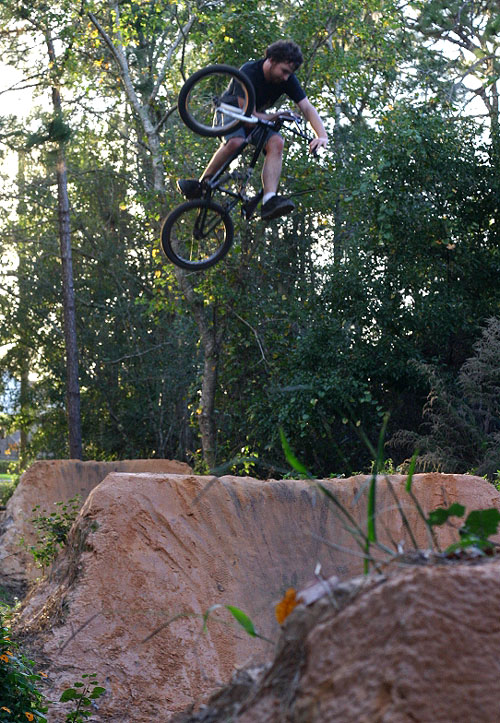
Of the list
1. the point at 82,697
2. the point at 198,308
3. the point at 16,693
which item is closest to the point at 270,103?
the point at 82,697

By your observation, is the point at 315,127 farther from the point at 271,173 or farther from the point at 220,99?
the point at 220,99

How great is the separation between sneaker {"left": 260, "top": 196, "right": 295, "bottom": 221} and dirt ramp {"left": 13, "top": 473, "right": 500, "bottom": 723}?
1985 millimetres

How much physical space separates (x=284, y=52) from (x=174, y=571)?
12.2ft

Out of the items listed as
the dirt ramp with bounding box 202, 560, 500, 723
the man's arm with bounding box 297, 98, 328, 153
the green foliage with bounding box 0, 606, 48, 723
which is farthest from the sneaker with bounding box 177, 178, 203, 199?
the dirt ramp with bounding box 202, 560, 500, 723

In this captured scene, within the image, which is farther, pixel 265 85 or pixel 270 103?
pixel 270 103

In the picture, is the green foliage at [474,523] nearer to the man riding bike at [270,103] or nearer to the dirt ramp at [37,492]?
the man riding bike at [270,103]

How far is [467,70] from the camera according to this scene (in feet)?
54.8

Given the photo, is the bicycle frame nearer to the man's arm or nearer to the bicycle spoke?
the man's arm

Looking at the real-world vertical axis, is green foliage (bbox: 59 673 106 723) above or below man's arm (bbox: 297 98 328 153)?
below

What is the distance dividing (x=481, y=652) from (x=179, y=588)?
4.60 m

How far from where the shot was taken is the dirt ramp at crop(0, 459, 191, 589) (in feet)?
33.2

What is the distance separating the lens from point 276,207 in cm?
660

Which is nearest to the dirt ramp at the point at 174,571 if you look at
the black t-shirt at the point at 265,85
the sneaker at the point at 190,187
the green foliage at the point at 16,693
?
the green foliage at the point at 16,693

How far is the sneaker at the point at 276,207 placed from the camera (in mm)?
6562
